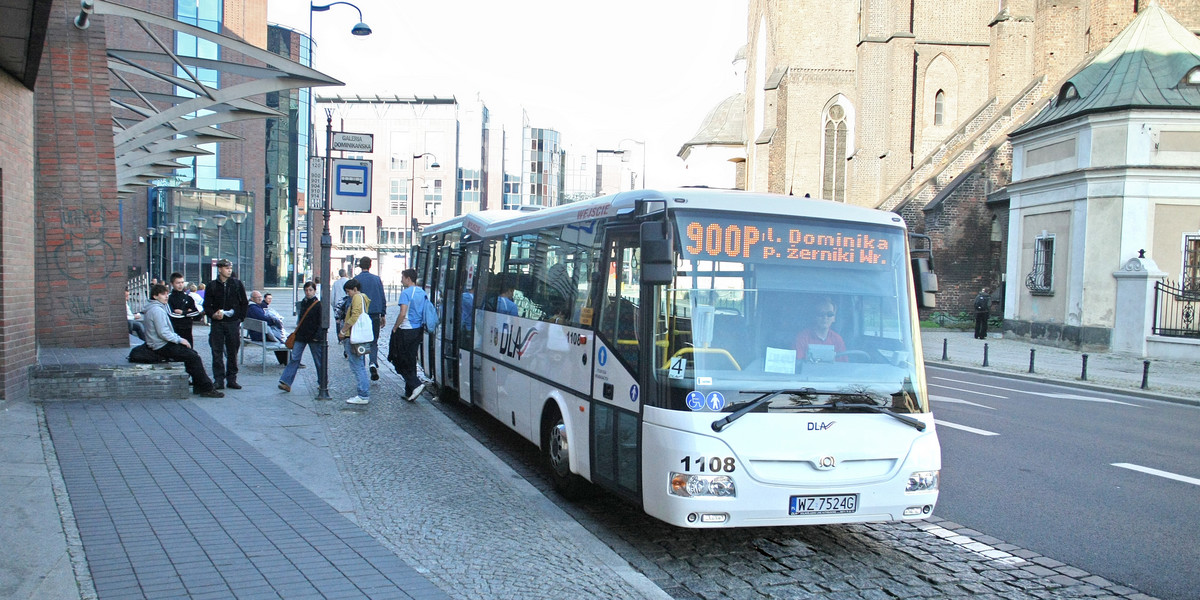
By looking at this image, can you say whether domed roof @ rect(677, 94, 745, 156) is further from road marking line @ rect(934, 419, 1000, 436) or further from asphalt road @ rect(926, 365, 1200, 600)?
road marking line @ rect(934, 419, 1000, 436)

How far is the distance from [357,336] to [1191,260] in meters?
22.6

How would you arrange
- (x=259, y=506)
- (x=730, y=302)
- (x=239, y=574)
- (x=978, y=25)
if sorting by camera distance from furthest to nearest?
(x=978, y=25), (x=259, y=506), (x=730, y=302), (x=239, y=574)

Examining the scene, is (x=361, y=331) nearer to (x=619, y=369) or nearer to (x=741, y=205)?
(x=619, y=369)

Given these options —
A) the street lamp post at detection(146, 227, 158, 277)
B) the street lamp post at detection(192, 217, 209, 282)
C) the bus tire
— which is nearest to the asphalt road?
the bus tire

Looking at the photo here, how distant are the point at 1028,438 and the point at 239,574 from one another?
31.8ft

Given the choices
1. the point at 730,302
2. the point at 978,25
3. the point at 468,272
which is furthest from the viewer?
the point at 978,25

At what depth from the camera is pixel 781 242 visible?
6.39m

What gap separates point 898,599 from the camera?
5.45m

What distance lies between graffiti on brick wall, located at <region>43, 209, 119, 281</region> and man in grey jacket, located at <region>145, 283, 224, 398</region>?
4.85ft

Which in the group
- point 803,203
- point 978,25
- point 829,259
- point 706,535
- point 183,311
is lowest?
point 706,535

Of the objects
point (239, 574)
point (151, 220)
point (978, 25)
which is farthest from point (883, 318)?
point (151, 220)

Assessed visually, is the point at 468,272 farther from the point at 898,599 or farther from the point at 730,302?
the point at 898,599

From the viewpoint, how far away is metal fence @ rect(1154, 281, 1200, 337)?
891 inches

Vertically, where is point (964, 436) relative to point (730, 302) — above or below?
below
